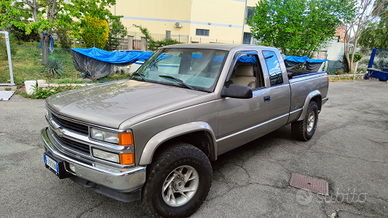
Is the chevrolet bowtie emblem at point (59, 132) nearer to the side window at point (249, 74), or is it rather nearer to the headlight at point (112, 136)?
the headlight at point (112, 136)

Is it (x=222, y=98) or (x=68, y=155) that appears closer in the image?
(x=68, y=155)

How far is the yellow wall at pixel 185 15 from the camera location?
94.9ft

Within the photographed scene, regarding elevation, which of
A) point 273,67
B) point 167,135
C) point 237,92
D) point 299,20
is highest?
point 299,20

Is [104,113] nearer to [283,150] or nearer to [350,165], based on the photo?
[283,150]

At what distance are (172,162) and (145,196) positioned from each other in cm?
40

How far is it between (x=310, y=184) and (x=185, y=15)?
27.9m

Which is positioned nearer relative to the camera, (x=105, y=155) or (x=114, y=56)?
(x=105, y=155)

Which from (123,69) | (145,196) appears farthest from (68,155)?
(123,69)

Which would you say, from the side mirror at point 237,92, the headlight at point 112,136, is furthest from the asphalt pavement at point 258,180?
the side mirror at point 237,92

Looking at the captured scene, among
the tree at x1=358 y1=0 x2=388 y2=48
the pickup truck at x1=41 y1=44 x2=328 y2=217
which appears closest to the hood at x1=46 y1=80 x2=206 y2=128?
the pickup truck at x1=41 y1=44 x2=328 y2=217

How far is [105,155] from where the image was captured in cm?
237

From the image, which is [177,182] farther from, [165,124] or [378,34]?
[378,34]

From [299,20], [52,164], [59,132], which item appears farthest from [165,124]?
[299,20]

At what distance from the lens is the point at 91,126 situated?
238 centimetres
